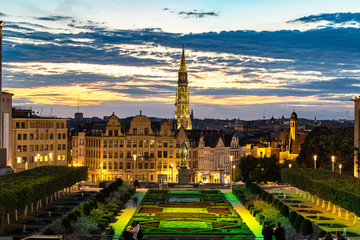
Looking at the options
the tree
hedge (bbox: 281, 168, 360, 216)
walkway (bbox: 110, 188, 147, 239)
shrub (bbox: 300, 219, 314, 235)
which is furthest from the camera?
the tree

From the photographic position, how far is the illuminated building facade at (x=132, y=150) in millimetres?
139500

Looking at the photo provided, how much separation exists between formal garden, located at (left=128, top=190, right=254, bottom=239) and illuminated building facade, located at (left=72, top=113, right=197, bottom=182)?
6273cm

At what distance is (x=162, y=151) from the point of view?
142 meters

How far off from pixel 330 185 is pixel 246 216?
28.4 ft

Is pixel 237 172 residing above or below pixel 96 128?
below

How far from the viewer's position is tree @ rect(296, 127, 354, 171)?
104137 mm

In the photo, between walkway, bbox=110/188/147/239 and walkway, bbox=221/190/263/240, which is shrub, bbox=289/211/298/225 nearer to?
walkway, bbox=221/190/263/240

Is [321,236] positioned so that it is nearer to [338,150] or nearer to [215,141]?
[338,150]

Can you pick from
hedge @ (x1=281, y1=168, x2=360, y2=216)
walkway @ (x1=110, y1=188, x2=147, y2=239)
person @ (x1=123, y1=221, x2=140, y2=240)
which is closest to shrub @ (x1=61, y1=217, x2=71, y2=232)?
walkway @ (x1=110, y1=188, x2=147, y2=239)

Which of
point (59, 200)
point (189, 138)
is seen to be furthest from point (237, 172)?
point (59, 200)

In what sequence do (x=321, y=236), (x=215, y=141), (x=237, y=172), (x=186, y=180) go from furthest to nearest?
(x=215, y=141), (x=237, y=172), (x=186, y=180), (x=321, y=236)

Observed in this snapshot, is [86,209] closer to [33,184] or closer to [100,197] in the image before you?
[33,184]

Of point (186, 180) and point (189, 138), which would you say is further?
point (189, 138)

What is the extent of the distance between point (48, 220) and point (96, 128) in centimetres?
8761
